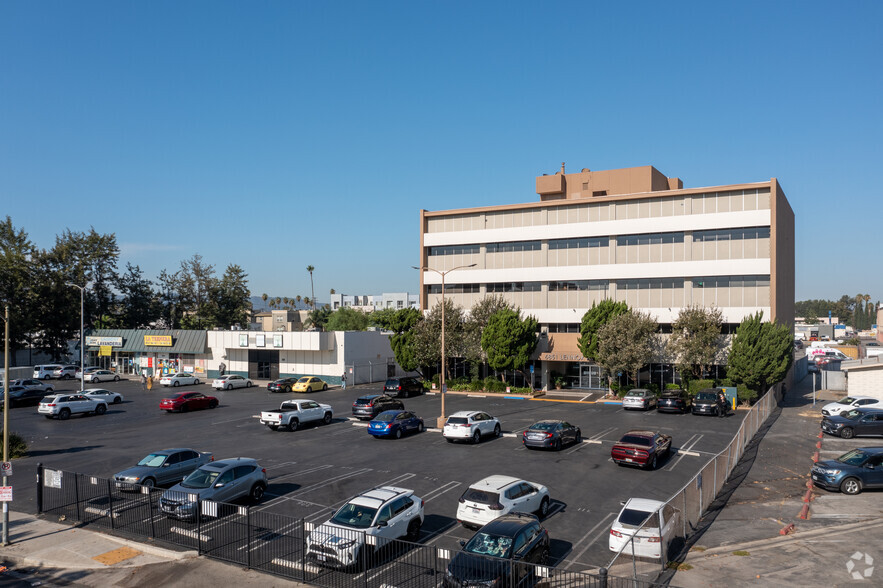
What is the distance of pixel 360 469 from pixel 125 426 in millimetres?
21024

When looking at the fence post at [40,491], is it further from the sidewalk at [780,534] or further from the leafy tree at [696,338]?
Answer: the leafy tree at [696,338]

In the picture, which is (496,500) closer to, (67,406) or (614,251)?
(67,406)

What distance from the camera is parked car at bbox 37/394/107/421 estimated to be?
41094 millimetres

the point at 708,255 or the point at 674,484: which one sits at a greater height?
the point at 708,255

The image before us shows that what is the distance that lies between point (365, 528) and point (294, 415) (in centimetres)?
2179

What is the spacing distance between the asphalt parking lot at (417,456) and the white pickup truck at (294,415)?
2.19ft

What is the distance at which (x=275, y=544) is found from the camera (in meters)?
16.5

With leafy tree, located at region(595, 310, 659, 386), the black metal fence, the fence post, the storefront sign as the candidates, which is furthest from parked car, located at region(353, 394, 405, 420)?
the storefront sign

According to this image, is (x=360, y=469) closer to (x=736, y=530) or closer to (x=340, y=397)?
(x=736, y=530)

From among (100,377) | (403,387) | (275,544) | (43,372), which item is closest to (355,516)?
(275,544)

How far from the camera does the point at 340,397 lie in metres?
51.7

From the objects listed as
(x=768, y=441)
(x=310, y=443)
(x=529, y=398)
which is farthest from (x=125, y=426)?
(x=768, y=441)

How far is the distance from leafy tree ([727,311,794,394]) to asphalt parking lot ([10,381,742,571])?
8.22m

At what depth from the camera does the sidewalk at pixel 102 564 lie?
14.6 metres
